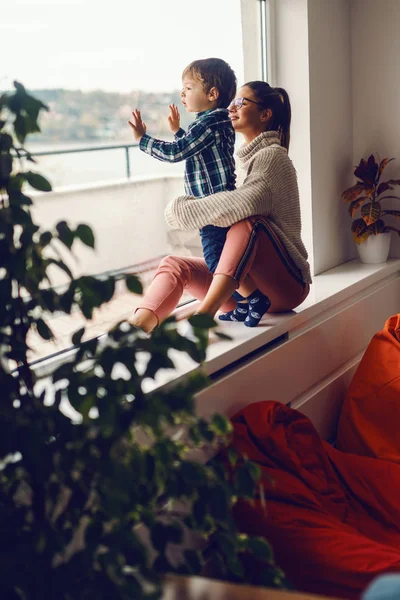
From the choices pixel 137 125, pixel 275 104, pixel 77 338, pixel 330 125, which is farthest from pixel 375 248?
pixel 77 338

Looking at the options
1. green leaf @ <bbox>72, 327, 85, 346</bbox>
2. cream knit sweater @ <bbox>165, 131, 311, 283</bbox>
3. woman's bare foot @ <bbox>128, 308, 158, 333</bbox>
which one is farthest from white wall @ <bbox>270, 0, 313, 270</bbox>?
green leaf @ <bbox>72, 327, 85, 346</bbox>

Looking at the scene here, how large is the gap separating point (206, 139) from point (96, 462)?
1.45m

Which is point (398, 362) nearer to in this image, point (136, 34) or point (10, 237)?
point (136, 34)

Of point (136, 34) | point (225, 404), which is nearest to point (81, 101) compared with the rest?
point (136, 34)

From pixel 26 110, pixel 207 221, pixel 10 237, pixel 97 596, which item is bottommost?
pixel 97 596

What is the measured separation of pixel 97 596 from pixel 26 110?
0.64 m

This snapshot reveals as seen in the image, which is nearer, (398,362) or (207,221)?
(207,221)

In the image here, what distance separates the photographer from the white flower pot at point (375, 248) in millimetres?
3209

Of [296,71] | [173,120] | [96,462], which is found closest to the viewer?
[96,462]

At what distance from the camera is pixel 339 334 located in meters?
2.77

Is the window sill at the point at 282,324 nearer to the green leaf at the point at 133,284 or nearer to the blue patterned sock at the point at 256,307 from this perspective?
the blue patterned sock at the point at 256,307

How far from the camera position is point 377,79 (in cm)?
320

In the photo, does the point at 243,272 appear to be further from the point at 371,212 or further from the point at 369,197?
the point at 369,197

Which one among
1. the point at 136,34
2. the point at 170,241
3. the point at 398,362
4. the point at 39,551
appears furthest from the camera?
the point at 170,241
